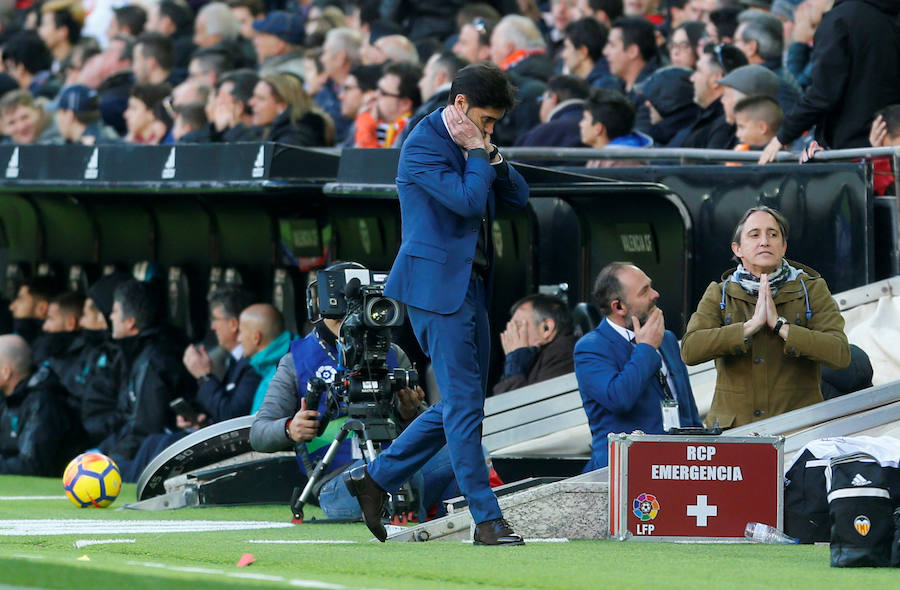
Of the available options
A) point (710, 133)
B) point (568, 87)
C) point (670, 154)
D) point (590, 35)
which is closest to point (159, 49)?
point (590, 35)

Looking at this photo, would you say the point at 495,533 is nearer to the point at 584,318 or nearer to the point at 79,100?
the point at 584,318

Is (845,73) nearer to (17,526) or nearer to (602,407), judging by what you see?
(602,407)

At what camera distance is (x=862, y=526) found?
6918mm

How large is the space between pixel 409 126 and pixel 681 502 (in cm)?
530

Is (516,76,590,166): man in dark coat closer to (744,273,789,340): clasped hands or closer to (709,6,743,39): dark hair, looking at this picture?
(709,6,743,39): dark hair

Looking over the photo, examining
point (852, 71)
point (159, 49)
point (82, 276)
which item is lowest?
point (82, 276)

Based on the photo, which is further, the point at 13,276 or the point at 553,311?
the point at 13,276

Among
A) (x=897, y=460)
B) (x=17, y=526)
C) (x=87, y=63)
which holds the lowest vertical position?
(x=17, y=526)

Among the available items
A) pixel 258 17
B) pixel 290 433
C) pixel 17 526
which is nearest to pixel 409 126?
pixel 290 433

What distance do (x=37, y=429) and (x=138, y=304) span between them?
4.16 feet

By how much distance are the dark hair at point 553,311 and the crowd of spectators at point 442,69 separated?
164cm

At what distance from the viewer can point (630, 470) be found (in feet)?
26.1

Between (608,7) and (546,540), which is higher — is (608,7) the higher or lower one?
the higher one

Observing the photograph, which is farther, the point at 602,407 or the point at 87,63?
the point at 87,63
